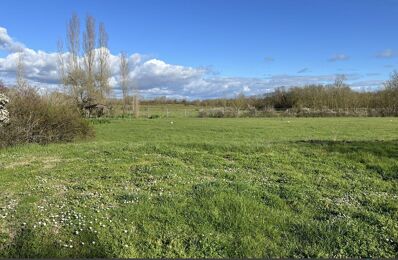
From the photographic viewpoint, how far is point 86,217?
5758 millimetres

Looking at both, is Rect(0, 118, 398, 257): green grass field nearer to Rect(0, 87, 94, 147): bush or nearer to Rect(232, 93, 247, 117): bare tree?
Rect(0, 87, 94, 147): bush

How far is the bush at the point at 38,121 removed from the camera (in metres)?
16.3

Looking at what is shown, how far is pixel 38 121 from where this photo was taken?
17.5m

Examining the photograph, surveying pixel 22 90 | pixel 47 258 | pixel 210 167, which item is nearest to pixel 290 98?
pixel 22 90

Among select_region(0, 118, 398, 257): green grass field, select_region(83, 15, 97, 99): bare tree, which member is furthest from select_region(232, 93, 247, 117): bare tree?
select_region(0, 118, 398, 257): green grass field

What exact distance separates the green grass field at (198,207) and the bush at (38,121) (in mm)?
6413

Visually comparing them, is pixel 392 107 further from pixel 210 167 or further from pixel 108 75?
pixel 210 167

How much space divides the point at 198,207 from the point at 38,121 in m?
13.4

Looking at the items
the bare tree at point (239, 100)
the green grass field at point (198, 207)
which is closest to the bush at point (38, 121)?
the green grass field at point (198, 207)

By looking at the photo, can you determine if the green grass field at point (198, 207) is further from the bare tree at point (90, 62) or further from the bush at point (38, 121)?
the bare tree at point (90, 62)

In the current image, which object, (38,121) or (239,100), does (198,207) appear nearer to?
(38,121)

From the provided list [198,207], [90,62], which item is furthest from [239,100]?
[198,207]

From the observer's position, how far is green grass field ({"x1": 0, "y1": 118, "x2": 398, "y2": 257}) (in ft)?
16.6

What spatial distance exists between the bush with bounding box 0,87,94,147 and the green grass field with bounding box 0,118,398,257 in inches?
252
